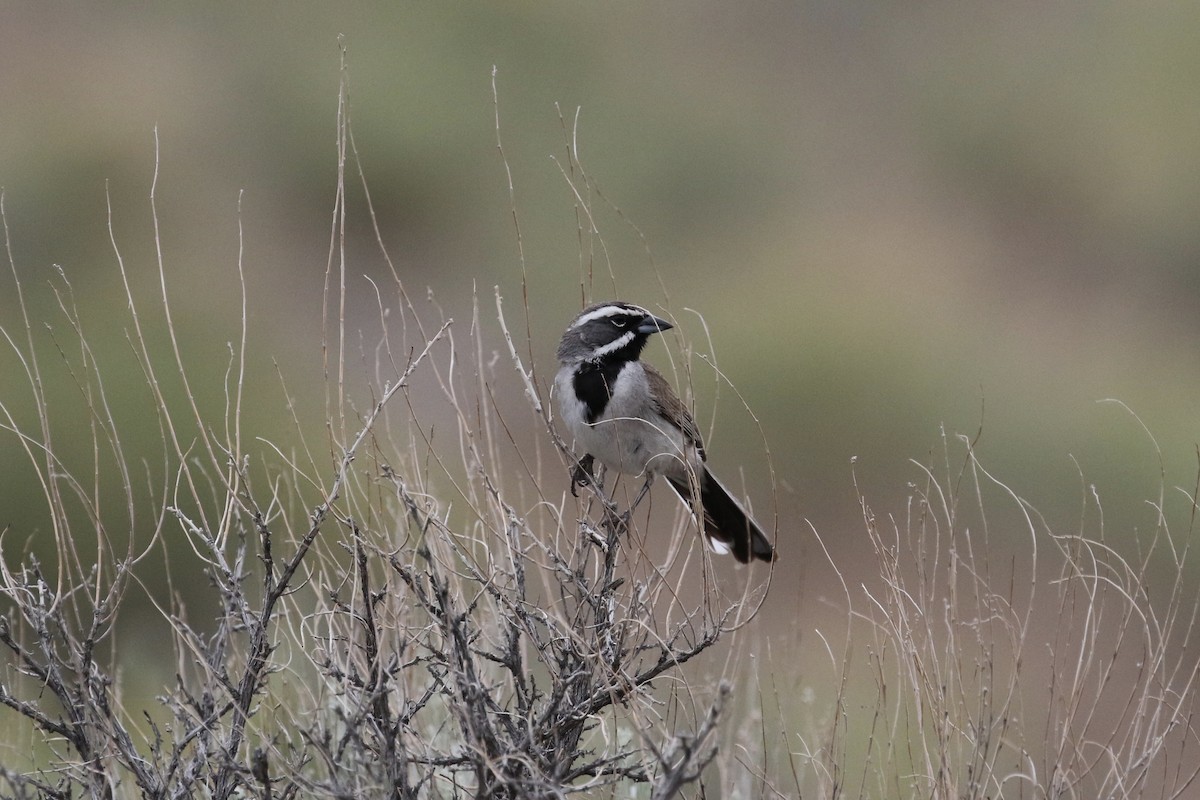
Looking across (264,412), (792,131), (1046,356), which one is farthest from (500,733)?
(792,131)

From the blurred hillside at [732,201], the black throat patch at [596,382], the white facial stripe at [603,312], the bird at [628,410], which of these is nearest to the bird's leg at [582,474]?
the bird at [628,410]

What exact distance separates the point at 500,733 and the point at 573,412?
6.48 ft

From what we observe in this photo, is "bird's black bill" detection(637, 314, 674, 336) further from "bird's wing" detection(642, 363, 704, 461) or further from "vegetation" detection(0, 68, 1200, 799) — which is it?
"vegetation" detection(0, 68, 1200, 799)

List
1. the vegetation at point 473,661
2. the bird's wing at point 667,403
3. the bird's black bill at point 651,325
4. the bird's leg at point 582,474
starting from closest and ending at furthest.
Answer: the vegetation at point 473,661
the bird's leg at point 582,474
the bird's black bill at point 651,325
the bird's wing at point 667,403

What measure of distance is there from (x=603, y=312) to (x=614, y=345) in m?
0.18

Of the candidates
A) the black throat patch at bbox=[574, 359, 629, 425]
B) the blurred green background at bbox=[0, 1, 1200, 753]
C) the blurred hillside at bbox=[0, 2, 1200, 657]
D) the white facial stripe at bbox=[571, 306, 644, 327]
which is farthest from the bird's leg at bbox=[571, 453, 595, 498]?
the blurred green background at bbox=[0, 1, 1200, 753]

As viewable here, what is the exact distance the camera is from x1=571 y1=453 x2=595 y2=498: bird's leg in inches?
210

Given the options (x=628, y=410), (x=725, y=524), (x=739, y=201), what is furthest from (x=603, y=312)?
(x=739, y=201)

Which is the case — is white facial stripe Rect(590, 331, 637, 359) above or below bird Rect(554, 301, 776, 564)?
above

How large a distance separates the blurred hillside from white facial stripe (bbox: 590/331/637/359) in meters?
4.90

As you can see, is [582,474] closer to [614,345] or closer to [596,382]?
[596,382]

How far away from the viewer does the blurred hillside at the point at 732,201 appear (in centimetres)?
1495

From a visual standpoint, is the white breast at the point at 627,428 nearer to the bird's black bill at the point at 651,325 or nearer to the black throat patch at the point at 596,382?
the black throat patch at the point at 596,382

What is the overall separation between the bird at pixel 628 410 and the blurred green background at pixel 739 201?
558cm
